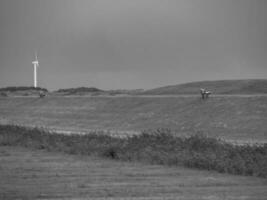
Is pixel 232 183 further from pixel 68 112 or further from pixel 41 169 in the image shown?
pixel 68 112

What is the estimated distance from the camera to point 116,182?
50.5ft

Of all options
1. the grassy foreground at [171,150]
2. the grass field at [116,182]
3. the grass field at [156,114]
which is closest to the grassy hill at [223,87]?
the grass field at [156,114]

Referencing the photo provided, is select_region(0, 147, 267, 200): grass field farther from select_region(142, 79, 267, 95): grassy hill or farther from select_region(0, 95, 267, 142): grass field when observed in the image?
select_region(142, 79, 267, 95): grassy hill

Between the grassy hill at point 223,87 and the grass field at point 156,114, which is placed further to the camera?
the grassy hill at point 223,87

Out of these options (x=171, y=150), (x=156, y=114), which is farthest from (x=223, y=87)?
(x=171, y=150)

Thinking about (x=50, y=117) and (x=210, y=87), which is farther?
(x=210, y=87)

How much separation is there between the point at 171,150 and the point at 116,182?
6616mm

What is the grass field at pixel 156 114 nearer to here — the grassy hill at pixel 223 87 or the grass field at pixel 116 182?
the grass field at pixel 116 182

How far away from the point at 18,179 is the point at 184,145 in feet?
25.3

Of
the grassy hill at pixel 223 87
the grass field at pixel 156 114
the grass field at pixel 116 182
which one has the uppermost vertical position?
the grassy hill at pixel 223 87

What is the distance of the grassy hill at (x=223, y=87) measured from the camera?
64.4 meters

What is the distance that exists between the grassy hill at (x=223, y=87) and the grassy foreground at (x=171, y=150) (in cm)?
3576

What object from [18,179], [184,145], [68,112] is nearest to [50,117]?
[68,112]

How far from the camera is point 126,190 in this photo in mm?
13836
